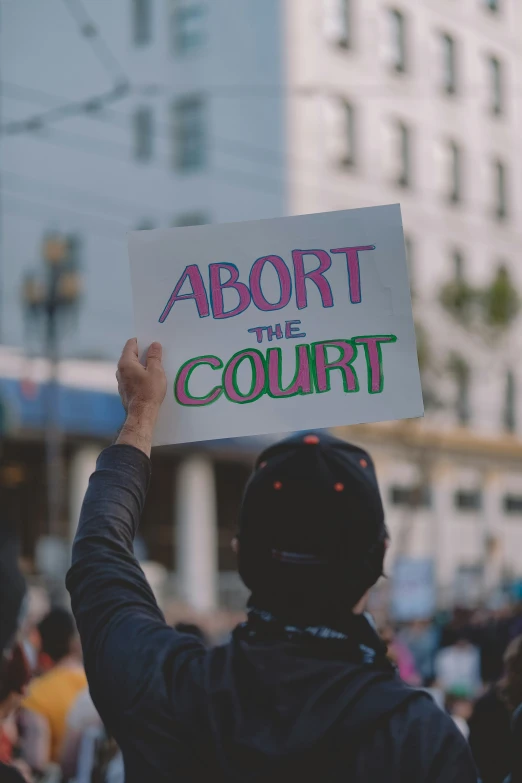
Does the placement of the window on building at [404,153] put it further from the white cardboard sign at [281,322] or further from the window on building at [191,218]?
the white cardboard sign at [281,322]

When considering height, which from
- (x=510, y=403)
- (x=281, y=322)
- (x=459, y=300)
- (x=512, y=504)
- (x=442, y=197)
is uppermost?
(x=442, y=197)

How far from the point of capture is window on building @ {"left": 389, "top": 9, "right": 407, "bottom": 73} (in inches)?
1416

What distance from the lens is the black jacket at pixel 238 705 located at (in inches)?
70.9

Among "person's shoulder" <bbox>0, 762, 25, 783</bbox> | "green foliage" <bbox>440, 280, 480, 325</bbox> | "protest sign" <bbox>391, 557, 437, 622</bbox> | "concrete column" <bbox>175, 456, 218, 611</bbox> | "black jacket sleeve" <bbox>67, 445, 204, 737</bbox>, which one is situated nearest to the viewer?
"black jacket sleeve" <bbox>67, 445, 204, 737</bbox>

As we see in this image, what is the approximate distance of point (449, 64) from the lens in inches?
1492

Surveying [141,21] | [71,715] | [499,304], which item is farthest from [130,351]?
[141,21]

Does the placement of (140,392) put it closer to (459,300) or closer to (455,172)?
(459,300)

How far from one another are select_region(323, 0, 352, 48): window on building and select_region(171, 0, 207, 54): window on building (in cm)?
311

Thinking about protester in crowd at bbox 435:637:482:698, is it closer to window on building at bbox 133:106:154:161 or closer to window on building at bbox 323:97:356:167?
window on building at bbox 323:97:356:167

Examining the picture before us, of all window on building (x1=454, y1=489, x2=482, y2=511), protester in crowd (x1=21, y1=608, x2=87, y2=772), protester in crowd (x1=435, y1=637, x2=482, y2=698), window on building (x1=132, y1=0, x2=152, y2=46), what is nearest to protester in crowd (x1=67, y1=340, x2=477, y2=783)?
protester in crowd (x1=21, y1=608, x2=87, y2=772)

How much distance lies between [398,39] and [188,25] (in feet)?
20.0

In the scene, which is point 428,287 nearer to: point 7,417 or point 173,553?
point 173,553

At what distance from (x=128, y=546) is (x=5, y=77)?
35793 millimetres

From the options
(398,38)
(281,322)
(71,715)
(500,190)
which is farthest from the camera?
(500,190)
